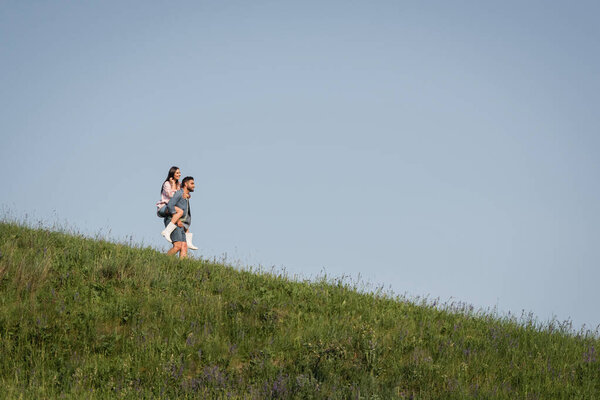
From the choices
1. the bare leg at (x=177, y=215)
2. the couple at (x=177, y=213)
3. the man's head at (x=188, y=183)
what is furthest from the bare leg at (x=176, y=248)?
the man's head at (x=188, y=183)

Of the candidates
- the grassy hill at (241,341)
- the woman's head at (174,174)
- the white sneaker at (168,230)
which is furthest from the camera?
the woman's head at (174,174)

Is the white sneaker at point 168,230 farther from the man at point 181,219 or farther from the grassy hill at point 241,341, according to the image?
the grassy hill at point 241,341

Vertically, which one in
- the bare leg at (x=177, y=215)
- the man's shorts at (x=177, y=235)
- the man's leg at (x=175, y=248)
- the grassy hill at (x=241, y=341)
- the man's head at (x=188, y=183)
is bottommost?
the grassy hill at (x=241, y=341)

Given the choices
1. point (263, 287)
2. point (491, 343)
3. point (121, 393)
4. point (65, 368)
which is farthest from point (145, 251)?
point (491, 343)

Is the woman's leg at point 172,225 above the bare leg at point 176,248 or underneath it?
above

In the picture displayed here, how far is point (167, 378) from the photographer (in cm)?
686

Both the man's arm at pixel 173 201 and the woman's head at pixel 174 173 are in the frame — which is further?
the woman's head at pixel 174 173

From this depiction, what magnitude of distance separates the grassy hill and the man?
116 inches

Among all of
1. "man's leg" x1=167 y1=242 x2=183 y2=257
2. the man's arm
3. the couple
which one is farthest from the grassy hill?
the man's arm

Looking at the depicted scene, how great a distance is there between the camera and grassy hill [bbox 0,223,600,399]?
22.2ft

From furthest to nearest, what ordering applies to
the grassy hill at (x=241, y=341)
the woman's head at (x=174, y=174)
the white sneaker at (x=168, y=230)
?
the woman's head at (x=174, y=174)
the white sneaker at (x=168, y=230)
the grassy hill at (x=241, y=341)

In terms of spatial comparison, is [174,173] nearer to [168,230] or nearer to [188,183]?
[188,183]

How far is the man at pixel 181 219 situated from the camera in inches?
553

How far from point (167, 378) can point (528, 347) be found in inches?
236
